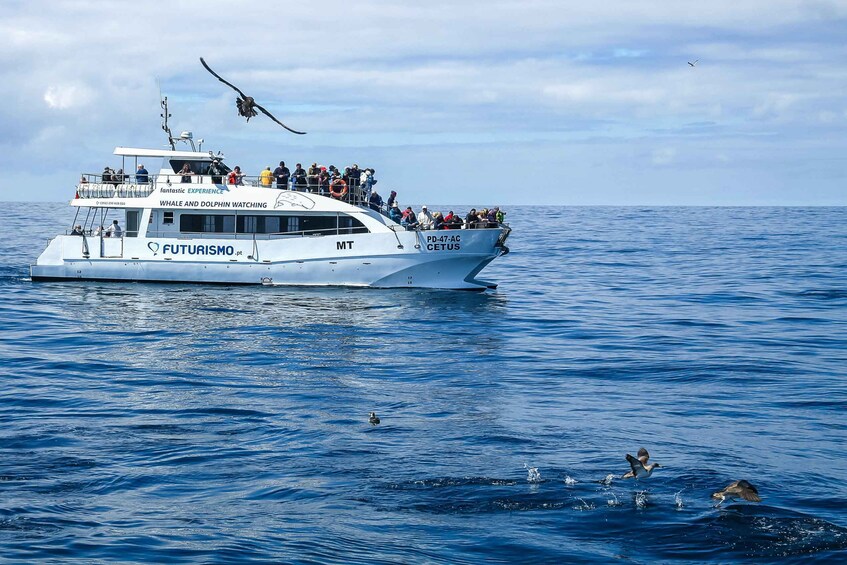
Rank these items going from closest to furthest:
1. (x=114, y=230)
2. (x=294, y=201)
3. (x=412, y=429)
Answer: (x=412, y=429), (x=294, y=201), (x=114, y=230)

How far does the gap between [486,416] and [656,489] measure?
16.4 ft

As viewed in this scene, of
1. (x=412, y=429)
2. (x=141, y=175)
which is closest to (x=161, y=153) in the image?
(x=141, y=175)

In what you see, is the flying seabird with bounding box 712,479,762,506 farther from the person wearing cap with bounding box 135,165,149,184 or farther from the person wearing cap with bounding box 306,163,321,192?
the person wearing cap with bounding box 135,165,149,184

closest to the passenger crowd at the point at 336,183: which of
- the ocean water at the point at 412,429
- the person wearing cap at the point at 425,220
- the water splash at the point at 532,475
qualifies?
the person wearing cap at the point at 425,220

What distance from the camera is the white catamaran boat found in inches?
1463

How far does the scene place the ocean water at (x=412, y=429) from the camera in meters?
12.2

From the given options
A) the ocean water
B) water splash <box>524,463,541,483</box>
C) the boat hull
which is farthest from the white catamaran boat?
water splash <box>524,463,541,483</box>

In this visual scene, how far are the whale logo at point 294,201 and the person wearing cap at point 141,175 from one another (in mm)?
5834

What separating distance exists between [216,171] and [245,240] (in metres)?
3.25

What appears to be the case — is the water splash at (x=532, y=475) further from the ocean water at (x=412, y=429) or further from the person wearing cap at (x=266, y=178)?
the person wearing cap at (x=266, y=178)

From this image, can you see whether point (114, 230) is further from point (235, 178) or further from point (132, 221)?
point (235, 178)

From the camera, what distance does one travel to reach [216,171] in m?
39.3

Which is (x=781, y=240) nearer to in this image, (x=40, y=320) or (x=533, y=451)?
(x=40, y=320)

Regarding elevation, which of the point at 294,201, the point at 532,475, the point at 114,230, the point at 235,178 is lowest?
the point at 532,475
